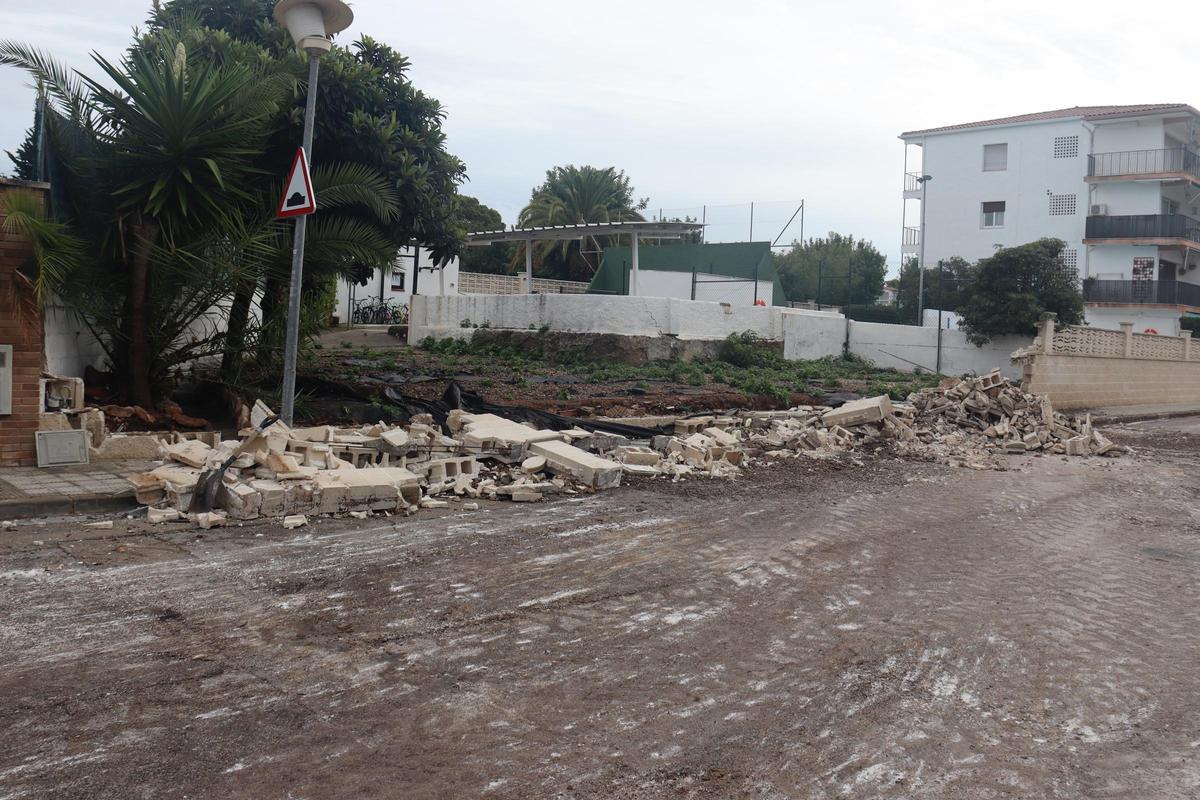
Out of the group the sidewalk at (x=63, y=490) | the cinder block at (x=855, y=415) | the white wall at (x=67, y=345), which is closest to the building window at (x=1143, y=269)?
the cinder block at (x=855, y=415)

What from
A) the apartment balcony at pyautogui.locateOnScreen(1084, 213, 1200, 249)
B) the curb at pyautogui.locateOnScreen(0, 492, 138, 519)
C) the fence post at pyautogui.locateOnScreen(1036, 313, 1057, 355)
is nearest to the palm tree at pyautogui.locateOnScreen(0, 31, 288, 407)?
the curb at pyautogui.locateOnScreen(0, 492, 138, 519)

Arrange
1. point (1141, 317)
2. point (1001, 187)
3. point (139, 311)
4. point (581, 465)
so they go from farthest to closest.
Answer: point (1001, 187), point (1141, 317), point (139, 311), point (581, 465)

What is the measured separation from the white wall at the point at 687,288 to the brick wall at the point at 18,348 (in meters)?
26.0

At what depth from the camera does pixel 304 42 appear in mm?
9617

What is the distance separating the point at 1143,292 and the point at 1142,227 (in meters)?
2.86

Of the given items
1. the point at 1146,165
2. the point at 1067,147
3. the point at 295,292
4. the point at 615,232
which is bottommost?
the point at 295,292

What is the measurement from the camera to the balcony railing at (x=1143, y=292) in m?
42.0

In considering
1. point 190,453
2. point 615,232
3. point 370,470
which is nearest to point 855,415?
point 370,470

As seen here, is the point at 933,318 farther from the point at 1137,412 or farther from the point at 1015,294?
the point at 1137,412

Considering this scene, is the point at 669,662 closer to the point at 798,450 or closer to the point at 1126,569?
the point at 1126,569

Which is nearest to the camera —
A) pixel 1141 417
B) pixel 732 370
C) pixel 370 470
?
pixel 370 470

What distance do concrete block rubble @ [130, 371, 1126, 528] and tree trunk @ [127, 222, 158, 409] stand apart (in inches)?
51.5

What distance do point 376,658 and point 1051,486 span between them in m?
9.79

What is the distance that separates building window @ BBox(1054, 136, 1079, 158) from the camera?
44.5 metres
